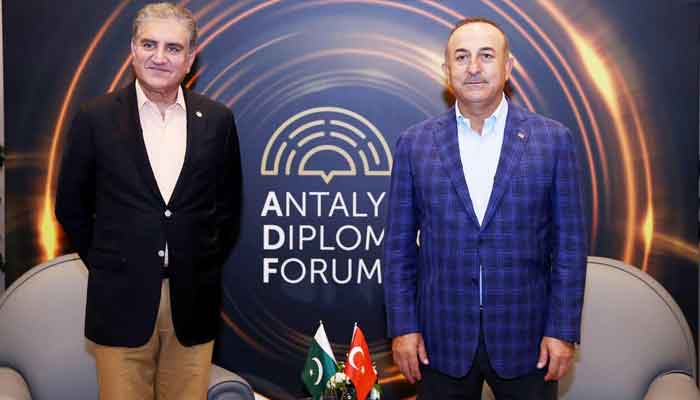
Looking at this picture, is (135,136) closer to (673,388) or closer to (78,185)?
(78,185)

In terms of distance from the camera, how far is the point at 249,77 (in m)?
3.80

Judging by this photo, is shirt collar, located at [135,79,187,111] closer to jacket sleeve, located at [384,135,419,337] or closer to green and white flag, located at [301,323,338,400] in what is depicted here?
jacket sleeve, located at [384,135,419,337]

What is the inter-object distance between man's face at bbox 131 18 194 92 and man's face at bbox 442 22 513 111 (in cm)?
96

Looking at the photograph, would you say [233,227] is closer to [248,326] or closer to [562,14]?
[248,326]

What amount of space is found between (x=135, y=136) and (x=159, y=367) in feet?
2.78

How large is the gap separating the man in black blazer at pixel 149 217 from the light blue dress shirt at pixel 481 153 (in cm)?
91

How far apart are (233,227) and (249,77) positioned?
1011 millimetres

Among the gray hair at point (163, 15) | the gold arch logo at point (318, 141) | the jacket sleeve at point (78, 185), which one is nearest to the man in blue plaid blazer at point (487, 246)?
the gray hair at point (163, 15)

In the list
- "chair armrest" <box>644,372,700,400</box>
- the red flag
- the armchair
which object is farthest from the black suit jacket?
"chair armrest" <box>644,372,700,400</box>

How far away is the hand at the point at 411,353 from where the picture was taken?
96.5 inches

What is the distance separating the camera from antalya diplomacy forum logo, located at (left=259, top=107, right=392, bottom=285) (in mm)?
3826

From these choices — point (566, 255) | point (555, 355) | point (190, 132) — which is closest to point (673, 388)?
point (555, 355)

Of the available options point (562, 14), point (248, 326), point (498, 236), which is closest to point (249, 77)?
point (248, 326)

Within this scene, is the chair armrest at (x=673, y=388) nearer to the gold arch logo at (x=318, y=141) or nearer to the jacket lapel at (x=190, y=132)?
the gold arch logo at (x=318, y=141)
